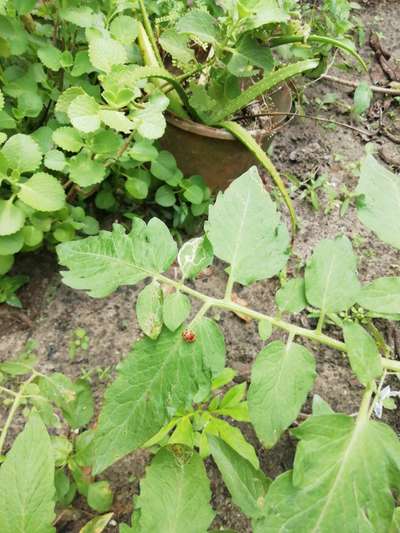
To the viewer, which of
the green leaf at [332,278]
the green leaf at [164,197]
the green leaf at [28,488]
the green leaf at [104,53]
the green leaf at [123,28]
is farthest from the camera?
the green leaf at [164,197]

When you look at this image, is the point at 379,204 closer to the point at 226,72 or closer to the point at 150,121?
the point at 150,121

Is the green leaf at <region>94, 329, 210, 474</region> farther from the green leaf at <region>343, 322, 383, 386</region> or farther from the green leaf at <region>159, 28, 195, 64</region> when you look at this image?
the green leaf at <region>159, 28, 195, 64</region>

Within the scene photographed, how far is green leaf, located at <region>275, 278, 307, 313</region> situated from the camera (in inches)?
31.0

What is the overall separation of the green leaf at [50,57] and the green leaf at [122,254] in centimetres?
65

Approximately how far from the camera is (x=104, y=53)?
1.11 metres

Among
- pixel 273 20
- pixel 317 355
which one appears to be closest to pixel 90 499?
pixel 317 355

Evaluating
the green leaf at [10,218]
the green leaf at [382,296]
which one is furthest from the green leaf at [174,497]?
the green leaf at [10,218]

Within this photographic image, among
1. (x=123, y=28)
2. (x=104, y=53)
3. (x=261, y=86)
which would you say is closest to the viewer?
(x=104, y=53)

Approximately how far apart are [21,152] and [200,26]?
561mm

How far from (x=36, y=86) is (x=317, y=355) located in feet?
3.58

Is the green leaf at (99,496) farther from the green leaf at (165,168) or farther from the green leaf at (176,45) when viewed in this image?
the green leaf at (176,45)

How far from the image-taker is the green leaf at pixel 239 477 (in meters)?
0.76

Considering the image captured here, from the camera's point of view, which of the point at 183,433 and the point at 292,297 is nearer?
the point at 292,297

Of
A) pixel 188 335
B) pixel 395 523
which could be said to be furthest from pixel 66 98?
pixel 395 523
